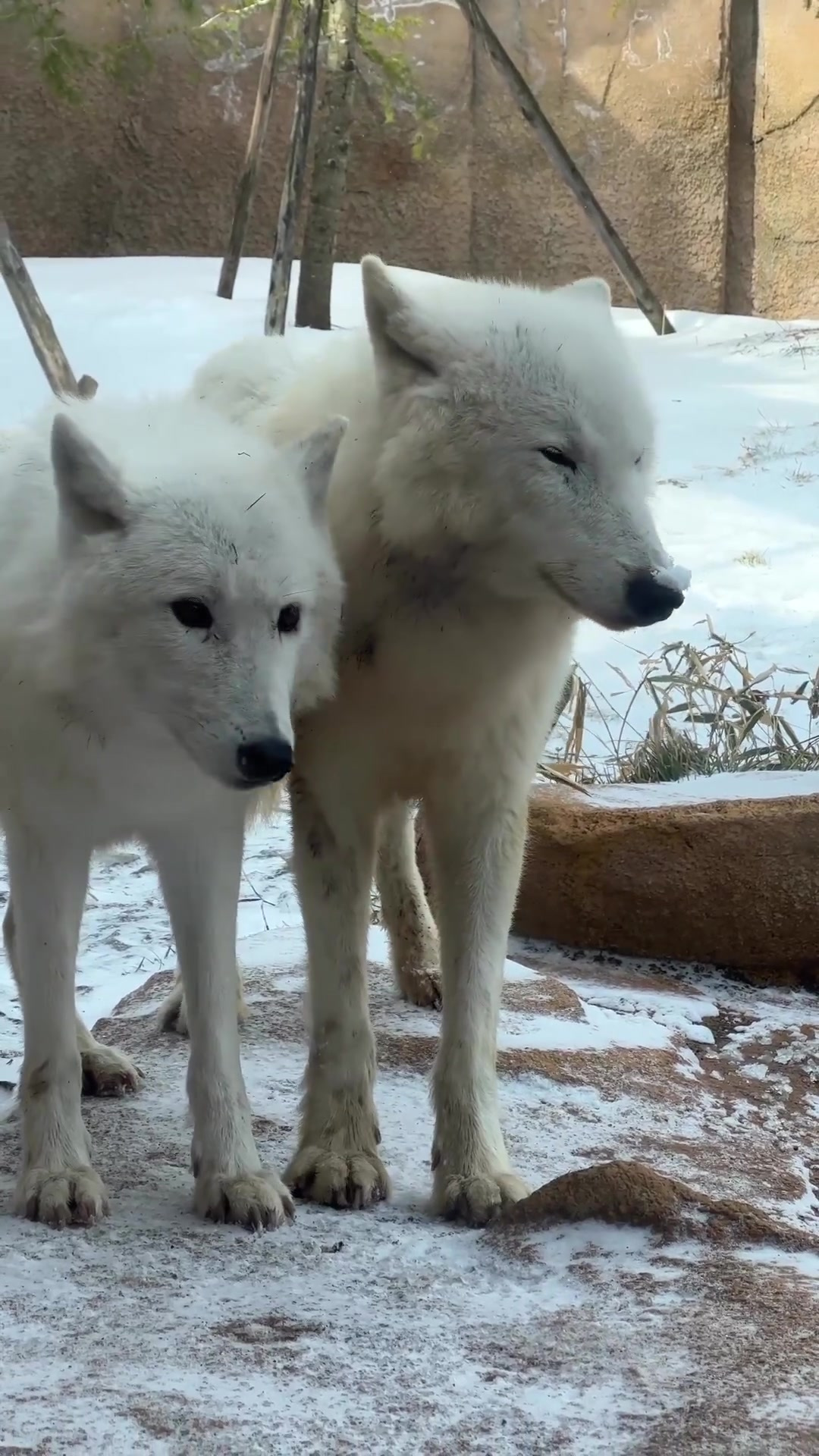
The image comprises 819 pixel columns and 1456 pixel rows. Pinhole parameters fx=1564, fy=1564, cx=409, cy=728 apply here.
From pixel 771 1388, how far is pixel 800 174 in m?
13.0

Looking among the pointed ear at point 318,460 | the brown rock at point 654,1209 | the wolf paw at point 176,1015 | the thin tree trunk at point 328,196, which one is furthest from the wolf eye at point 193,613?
the thin tree trunk at point 328,196

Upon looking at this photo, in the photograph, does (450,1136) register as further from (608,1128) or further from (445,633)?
(445,633)

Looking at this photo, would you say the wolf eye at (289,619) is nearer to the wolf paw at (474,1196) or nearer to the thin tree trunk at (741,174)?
the wolf paw at (474,1196)

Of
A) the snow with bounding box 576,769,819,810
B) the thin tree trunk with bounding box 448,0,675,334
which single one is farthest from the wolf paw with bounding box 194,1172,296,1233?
the thin tree trunk with bounding box 448,0,675,334

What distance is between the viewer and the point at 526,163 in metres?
13.3

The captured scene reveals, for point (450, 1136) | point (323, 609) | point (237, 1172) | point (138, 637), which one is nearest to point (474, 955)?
point (450, 1136)

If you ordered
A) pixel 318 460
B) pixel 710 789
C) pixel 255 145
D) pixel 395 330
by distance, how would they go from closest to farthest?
pixel 318 460 → pixel 395 330 → pixel 710 789 → pixel 255 145

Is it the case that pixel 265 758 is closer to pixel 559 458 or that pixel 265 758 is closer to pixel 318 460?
pixel 318 460

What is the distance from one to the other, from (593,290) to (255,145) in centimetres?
871

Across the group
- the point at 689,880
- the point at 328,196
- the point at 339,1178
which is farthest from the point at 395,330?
the point at 328,196

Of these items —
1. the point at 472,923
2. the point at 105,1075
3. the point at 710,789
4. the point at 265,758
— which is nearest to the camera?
the point at 265,758

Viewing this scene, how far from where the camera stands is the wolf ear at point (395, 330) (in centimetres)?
247

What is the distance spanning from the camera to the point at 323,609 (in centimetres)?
232

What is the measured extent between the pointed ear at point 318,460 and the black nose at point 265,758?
51cm
